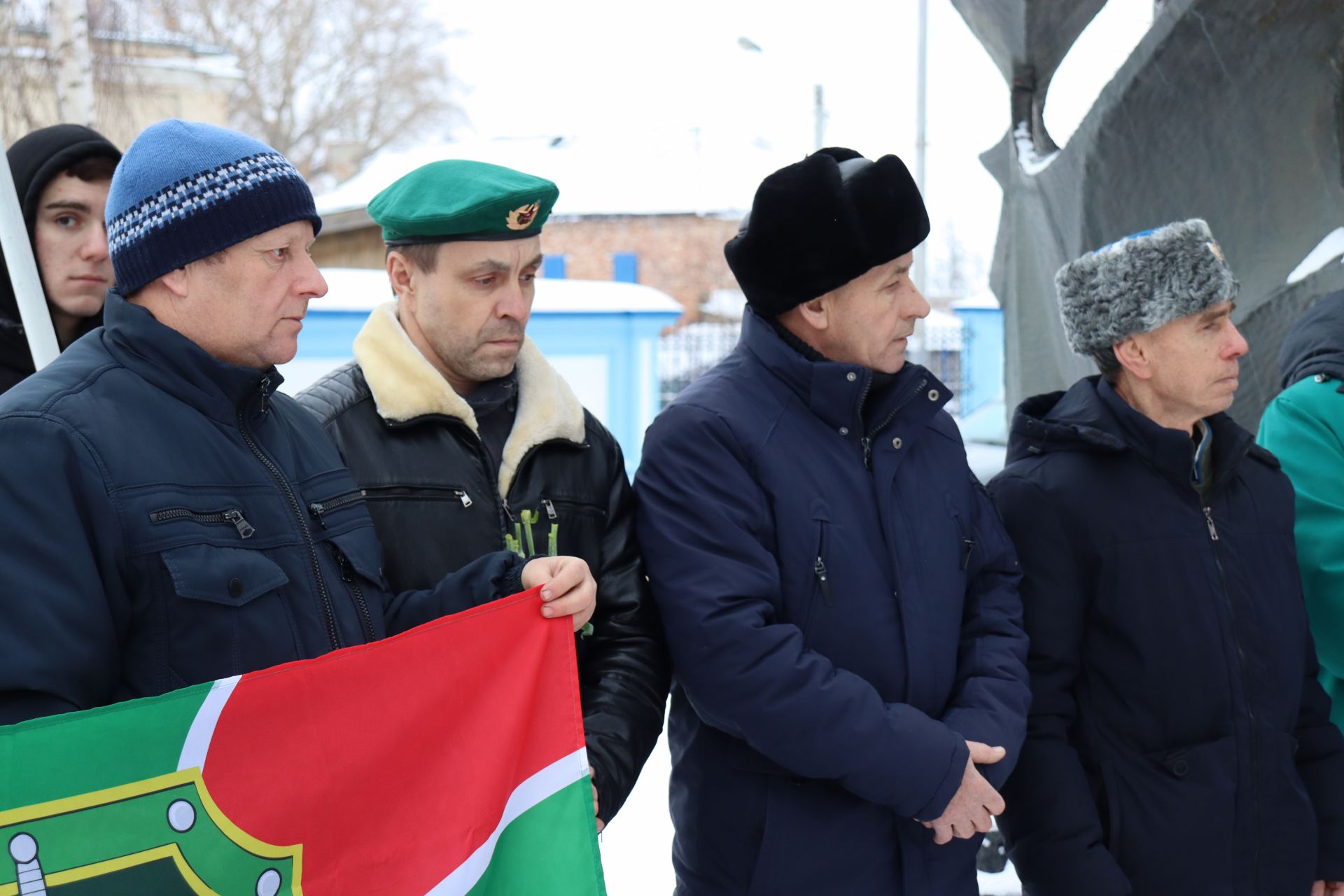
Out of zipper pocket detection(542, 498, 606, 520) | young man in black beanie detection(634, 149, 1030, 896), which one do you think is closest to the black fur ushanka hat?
young man in black beanie detection(634, 149, 1030, 896)

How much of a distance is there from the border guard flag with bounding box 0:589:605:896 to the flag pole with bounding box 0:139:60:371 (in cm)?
126

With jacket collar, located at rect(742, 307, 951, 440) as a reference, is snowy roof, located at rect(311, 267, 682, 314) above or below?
below

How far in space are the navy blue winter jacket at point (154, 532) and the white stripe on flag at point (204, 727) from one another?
6 centimetres

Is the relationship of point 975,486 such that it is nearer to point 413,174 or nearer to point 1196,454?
point 1196,454

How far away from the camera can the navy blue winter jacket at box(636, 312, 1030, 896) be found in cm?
205

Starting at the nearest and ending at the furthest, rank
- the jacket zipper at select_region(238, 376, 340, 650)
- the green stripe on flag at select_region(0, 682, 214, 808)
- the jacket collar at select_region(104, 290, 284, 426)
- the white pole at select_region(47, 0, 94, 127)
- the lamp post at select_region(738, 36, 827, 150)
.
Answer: the green stripe on flag at select_region(0, 682, 214, 808) → the jacket collar at select_region(104, 290, 284, 426) → the jacket zipper at select_region(238, 376, 340, 650) → the white pole at select_region(47, 0, 94, 127) → the lamp post at select_region(738, 36, 827, 150)

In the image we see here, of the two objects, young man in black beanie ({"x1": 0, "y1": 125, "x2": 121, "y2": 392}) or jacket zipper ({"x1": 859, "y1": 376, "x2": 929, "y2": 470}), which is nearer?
jacket zipper ({"x1": 859, "y1": 376, "x2": 929, "y2": 470})

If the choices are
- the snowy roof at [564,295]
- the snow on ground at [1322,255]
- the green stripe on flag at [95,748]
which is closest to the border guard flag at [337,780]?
the green stripe on flag at [95,748]

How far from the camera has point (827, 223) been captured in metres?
2.29

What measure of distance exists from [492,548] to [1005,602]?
1.00 metres

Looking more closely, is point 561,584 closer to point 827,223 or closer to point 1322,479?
point 827,223

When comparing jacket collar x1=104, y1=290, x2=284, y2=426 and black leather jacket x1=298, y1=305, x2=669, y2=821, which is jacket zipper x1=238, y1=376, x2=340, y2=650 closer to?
jacket collar x1=104, y1=290, x2=284, y2=426

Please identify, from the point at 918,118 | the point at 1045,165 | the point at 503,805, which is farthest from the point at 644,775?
the point at 918,118

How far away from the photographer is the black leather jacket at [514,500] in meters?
2.19
